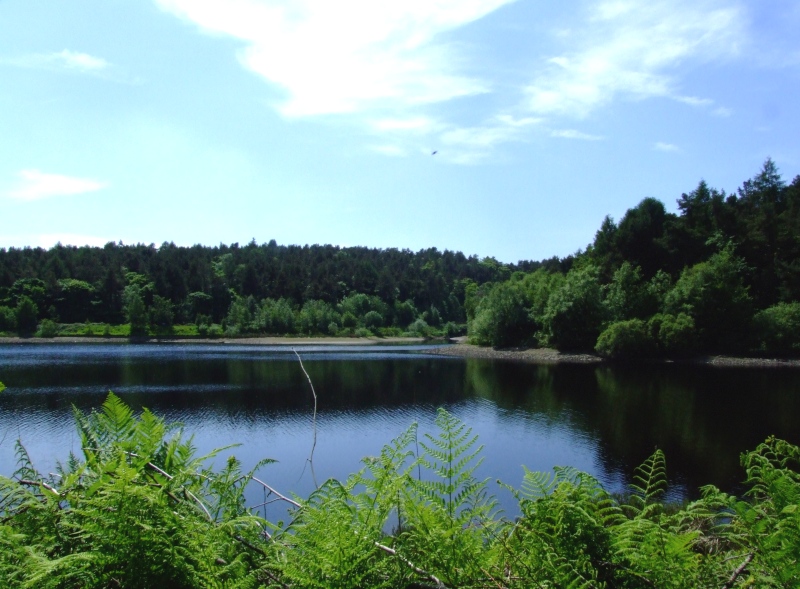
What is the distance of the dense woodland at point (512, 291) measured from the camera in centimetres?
5803

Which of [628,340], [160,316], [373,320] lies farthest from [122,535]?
[373,320]

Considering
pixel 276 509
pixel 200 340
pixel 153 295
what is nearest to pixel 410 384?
pixel 276 509

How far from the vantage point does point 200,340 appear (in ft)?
317

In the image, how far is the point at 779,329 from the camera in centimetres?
5428

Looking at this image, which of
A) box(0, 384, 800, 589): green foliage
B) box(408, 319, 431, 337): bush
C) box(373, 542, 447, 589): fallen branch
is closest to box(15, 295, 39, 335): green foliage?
box(408, 319, 431, 337): bush

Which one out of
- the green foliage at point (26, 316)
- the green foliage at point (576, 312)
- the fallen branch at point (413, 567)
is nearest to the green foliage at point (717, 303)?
Result: the green foliage at point (576, 312)

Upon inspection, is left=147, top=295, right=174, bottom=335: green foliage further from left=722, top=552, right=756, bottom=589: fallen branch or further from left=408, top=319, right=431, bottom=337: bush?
left=722, top=552, right=756, bottom=589: fallen branch

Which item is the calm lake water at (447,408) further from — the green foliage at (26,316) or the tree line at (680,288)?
the green foliage at (26,316)

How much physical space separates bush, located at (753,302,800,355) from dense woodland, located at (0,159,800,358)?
0.42 ft

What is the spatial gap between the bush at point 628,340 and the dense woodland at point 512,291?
0.15 metres

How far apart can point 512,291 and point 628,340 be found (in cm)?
1867

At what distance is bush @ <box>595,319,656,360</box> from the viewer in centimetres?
5756

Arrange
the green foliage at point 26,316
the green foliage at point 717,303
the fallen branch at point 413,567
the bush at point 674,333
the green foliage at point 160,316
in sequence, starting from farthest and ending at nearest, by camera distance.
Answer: the green foliage at point 160,316, the green foliage at point 26,316, the green foliage at point 717,303, the bush at point 674,333, the fallen branch at point 413,567

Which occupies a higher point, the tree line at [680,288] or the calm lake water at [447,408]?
the tree line at [680,288]
